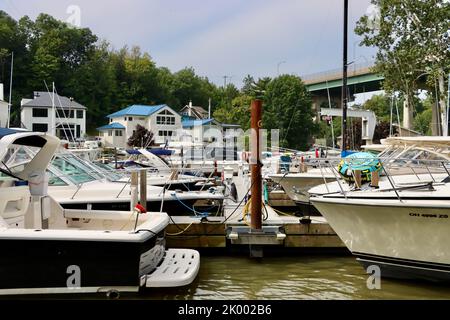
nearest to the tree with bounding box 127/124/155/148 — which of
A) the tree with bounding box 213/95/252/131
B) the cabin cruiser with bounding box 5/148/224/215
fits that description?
the tree with bounding box 213/95/252/131

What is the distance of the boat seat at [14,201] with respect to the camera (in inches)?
301

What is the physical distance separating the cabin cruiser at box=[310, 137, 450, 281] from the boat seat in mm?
5132

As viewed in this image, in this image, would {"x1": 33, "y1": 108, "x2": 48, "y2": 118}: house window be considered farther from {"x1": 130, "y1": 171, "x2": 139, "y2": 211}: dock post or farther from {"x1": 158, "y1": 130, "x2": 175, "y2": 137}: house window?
{"x1": 130, "y1": 171, "x2": 139, "y2": 211}: dock post

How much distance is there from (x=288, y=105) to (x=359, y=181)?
163 ft

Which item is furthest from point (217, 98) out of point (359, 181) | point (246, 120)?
point (359, 181)

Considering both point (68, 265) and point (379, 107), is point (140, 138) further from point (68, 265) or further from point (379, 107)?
point (68, 265)

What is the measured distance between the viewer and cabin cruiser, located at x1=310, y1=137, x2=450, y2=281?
26.3 feet

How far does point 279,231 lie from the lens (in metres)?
10.3

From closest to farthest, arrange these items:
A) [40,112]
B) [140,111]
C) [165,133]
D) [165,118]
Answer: [40,112] → [140,111] → [165,118] → [165,133]

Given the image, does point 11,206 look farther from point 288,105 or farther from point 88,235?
point 288,105

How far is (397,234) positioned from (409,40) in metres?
23.1

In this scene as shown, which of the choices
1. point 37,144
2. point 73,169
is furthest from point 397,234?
point 73,169

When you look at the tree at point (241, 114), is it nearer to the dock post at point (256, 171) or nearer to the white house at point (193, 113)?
the white house at point (193, 113)

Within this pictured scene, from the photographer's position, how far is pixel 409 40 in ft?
93.5
